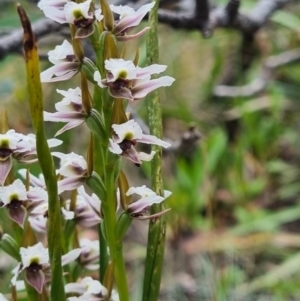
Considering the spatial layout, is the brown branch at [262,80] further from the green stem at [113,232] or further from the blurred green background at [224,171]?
the green stem at [113,232]

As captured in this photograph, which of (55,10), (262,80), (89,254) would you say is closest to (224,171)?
(262,80)

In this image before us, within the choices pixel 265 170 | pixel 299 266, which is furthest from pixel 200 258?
pixel 265 170

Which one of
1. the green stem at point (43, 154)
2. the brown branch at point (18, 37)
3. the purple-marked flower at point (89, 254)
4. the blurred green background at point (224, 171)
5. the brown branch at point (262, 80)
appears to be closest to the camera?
the green stem at point (43, 154)

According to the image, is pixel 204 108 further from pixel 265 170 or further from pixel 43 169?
pixel 43 169

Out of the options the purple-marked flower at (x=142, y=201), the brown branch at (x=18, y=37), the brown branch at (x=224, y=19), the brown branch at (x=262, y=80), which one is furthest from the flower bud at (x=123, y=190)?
the brown branch at (x=262, y=80)

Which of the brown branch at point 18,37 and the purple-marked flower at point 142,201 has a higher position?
the purple-marked flower at point 142,201

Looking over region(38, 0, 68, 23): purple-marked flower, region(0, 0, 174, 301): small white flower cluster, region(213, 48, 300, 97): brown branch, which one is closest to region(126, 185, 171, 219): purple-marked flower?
region(0, 0, 174, 301): small white flower cluster

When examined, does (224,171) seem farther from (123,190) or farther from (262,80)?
(123,190)
